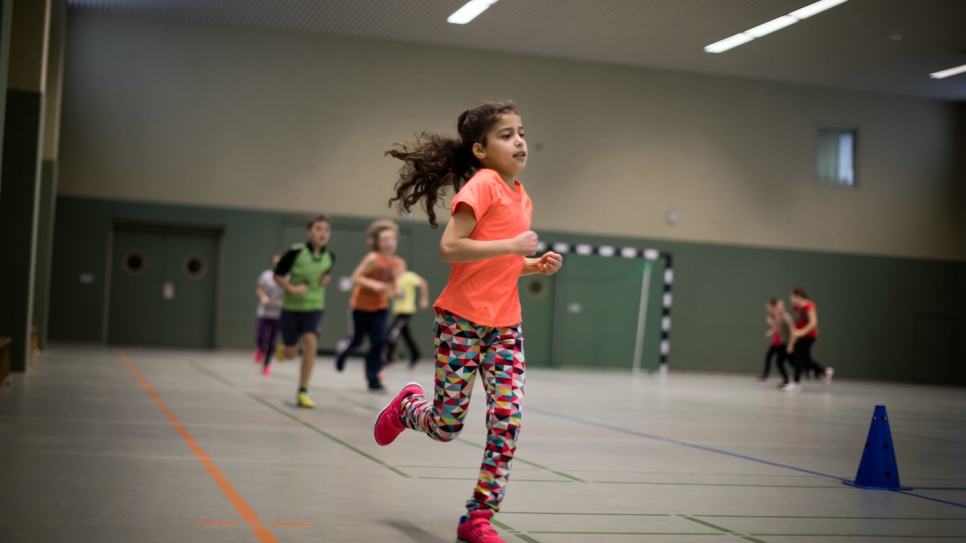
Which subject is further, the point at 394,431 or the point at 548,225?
the point at 548,225

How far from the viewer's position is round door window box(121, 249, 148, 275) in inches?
815

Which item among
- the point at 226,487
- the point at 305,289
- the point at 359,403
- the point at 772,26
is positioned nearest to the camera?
the point at 226,487

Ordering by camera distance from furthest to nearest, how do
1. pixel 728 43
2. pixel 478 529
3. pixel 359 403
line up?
pixel 728 43 < pixel 359 403 < pixel 478 529

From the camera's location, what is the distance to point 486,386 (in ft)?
12.8

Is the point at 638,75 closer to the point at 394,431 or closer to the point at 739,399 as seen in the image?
the point at 739,399

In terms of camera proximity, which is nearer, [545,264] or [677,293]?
[545,264]

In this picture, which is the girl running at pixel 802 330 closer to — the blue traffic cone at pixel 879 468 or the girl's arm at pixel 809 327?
the girl's arm at pixel 809 327

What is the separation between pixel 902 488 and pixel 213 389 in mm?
7377

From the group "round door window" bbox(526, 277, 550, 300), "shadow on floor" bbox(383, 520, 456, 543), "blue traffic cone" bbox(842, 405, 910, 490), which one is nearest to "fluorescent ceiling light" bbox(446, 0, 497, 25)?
"round door window" bbox(526, 277, 550, 300)

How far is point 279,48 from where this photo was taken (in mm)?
20938

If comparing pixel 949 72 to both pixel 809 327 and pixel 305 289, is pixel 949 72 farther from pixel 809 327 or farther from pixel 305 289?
pixel 305 289

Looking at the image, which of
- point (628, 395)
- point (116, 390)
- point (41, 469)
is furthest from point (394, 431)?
point (628, 395)

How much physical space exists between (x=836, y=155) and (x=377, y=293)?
57.7ft

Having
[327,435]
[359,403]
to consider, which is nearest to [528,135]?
[359,403]
